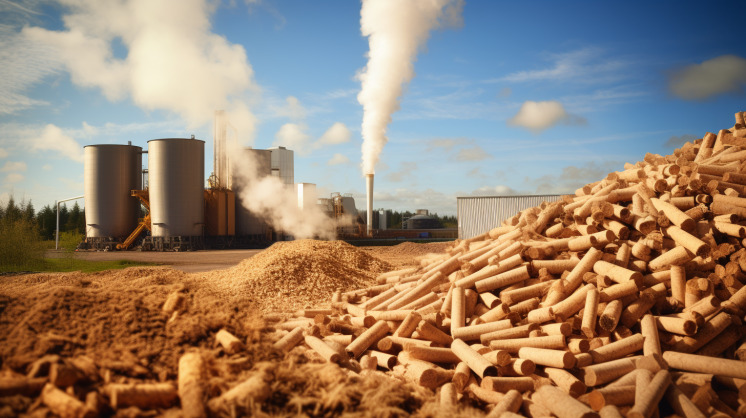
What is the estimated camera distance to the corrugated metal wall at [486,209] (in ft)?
105

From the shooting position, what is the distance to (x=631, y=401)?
5.50 metres

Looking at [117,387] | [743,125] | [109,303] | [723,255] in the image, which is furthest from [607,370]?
[743,125]

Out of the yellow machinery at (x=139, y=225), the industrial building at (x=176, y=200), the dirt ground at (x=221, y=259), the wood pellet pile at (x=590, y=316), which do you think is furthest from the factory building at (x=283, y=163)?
the wood pellet pile at (x=590, y=316)

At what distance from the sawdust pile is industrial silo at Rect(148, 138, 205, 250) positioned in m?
19.1

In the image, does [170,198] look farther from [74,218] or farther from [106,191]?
[74,218]

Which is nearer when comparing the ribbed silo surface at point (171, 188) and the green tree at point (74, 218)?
the ribbed silo surface at point (171, 188)

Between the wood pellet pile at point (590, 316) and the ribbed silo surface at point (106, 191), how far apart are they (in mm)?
33345

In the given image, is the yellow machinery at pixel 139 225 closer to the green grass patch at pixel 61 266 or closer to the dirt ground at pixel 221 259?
the dirt ground at pixel 221 259

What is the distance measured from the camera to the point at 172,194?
3519 centimetres

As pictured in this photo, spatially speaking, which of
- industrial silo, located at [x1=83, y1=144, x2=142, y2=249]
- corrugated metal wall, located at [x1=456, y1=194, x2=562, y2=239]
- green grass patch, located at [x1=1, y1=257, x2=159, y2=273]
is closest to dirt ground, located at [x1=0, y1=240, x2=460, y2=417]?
green grass patch, located at [x1=1, y1=257, x2=159, y2=273]

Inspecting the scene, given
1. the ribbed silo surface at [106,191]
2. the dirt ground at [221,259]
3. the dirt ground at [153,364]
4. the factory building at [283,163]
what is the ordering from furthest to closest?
1. the factory building at [283,163]
2. the ribbed silo surface at [106,191]
3. the dirt ground at [221,259]
4. the dirt ground at [153,364]

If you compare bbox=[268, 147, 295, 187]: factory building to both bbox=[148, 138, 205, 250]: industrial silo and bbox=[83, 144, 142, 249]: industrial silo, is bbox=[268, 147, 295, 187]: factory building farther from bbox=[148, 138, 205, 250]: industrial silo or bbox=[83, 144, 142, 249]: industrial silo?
bbox=[83, 144, 142, 249]: industrial silo

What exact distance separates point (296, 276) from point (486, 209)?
67.0 feet

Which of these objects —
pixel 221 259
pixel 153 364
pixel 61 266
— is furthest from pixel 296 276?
pixel 221 259
